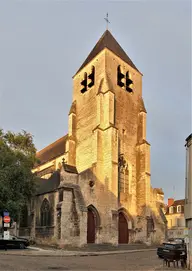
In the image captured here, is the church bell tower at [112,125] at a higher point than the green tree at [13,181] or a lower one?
higher

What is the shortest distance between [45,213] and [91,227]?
4481 mm

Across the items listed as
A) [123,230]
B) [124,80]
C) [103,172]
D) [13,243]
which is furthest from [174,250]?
[124,80]

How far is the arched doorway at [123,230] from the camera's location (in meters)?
29.8

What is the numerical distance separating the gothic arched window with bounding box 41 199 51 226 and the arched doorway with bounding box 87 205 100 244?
3.50m

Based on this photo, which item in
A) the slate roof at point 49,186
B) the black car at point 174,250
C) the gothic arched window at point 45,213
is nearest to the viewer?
the black car at point 174,250

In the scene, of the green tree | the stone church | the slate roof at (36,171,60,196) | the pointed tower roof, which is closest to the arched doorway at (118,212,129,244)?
the stone church

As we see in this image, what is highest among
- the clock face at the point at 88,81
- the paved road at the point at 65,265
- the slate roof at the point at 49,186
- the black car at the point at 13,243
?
the clock face at the point at 88,81

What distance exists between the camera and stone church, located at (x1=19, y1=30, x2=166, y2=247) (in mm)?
25922

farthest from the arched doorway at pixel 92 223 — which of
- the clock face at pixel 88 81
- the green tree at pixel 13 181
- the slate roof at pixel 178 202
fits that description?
the slate roof at pixel 178 202

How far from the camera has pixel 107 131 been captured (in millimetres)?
29625

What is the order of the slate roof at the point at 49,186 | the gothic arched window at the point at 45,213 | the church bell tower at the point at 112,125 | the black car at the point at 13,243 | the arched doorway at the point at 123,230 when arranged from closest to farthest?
the black car at the point at 13,243, the gothic arched window at the point at 45,213, the slate roof at the point at 49,186, the church bell tower at the point at 112,125, the arched doorway at the point at 123,230

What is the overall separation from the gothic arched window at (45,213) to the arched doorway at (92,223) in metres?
3.50

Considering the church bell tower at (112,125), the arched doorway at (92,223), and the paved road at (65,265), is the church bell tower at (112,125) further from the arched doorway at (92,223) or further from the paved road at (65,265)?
the paved road at (65,265)

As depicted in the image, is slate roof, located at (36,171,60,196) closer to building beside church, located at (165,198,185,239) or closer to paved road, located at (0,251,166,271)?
paved road, located at (0,251,166,271)
